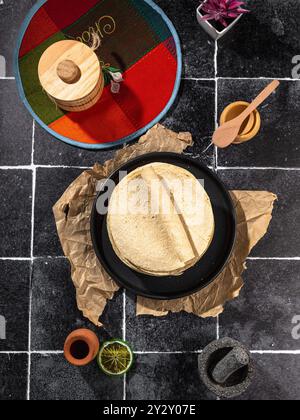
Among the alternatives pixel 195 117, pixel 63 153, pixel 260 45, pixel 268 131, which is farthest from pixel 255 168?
pixel 63 153

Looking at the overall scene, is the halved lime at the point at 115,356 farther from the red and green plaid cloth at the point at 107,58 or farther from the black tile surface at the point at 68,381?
the red and green plaid cloth at the point at 107,58

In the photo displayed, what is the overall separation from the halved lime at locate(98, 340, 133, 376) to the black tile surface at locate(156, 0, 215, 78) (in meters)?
0.93

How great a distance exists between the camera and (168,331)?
1664 mm

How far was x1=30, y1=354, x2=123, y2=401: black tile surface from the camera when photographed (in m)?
1.66

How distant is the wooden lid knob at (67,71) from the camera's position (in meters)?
1.45

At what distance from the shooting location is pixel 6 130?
5.47 ft

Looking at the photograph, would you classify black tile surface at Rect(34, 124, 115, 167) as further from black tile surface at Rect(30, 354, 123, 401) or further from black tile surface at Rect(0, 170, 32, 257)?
black tile surface at Rect(30, 354, 123, 401)

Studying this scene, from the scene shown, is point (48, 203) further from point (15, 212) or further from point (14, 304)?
point (14, 304)

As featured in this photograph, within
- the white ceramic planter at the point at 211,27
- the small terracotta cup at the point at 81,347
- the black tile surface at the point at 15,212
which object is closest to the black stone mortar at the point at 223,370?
the small terracotta cup at the point at 81,347

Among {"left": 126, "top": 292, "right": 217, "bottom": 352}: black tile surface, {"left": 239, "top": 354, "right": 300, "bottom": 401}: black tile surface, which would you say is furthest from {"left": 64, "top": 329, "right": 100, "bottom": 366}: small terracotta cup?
{"left": 239, "top": 354, "right": 300, "bottom": 401}: black tile surface

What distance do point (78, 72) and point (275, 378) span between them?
118cm
